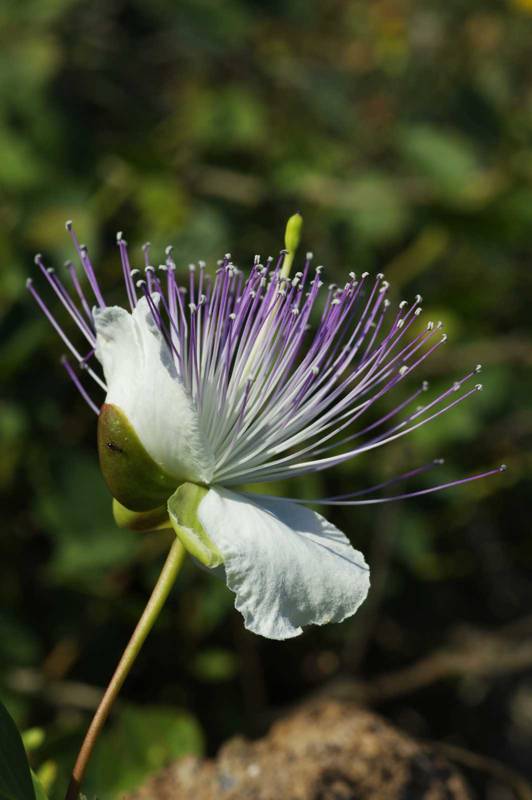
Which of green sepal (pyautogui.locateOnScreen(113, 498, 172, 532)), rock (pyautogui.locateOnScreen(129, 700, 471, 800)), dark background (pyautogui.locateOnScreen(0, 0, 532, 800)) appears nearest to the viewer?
green sepal (pyautogui.locateOnScreen(113, 498, 172, 532))

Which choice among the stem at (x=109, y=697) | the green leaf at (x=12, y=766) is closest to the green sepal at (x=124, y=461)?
the stem at (x=109, y=697)

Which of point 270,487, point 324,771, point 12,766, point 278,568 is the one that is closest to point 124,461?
point 278,568

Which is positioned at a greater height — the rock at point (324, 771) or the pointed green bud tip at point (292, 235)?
the pointed green bud tip at point (292, 235)

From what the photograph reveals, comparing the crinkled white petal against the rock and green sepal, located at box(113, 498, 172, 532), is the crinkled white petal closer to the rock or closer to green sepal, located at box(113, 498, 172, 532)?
green sepal, located at box(113, 498, 172, 532)

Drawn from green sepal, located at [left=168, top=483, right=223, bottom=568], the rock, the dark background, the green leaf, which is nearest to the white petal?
green sepal, located at [left=168, top=483, right=223, bottom=568]

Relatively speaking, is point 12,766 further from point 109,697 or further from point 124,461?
point 124,461

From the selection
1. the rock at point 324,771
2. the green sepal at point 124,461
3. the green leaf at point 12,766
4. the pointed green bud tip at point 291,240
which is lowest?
the rock at point 324,771

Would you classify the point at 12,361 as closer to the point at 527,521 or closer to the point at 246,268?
the point at 246,268

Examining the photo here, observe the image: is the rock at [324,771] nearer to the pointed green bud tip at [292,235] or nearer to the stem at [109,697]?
the stem at [109,697]
